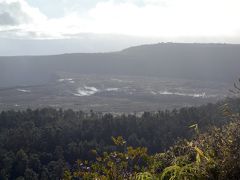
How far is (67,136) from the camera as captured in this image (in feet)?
218

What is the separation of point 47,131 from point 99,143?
8.31 metres

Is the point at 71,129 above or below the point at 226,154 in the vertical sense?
below

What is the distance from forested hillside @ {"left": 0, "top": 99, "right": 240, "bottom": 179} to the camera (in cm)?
5381

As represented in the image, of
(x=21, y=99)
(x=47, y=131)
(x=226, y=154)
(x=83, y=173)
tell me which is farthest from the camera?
(x=21, y=99)

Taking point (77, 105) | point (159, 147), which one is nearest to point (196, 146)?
point (159, 147)

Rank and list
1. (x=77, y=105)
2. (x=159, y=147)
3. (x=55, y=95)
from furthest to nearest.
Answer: (x=55, y=95), (x=77, y=105), (x=159, y=147)

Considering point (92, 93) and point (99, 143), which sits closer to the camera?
point (99, 143)

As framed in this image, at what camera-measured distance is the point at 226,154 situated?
5012 millimetres

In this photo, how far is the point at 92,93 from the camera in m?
183

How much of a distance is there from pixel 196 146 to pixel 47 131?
6231 centimetres

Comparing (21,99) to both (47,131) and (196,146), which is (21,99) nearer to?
(47,131)

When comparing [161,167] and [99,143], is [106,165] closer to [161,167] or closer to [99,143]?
[161,167]

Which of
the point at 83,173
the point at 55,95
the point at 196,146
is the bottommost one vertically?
the point at 55,95

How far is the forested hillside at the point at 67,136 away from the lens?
53812 millimetres
